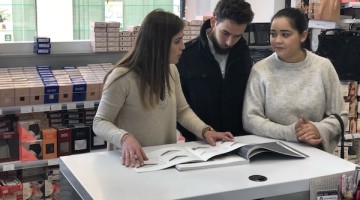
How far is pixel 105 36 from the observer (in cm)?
423

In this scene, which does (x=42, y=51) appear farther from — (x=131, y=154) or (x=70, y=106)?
(x=131, y=154)

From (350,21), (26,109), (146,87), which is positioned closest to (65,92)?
(26,109)

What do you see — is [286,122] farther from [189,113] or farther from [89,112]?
[89,112]

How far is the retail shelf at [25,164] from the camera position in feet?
12.2

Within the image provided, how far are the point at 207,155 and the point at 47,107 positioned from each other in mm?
2184

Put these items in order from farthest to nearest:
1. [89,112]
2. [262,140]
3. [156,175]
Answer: [89,112] → [262,140] → [156,175]

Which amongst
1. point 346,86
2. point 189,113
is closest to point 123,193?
point 189,113

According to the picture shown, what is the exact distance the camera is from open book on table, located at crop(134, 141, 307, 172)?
1844 mm

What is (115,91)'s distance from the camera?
2084 millimetres

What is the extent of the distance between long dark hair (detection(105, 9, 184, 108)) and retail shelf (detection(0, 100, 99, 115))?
1803 mm

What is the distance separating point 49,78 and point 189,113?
6.27ft

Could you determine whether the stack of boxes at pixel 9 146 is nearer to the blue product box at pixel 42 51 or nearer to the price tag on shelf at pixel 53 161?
the price tag on shelf at pixel 53 161

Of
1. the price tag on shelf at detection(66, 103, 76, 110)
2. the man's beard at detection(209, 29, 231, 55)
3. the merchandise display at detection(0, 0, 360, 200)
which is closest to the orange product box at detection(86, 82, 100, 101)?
the merchandise display at detection(0, 0, 360, 200)

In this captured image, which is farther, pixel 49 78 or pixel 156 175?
pixel 49 78
